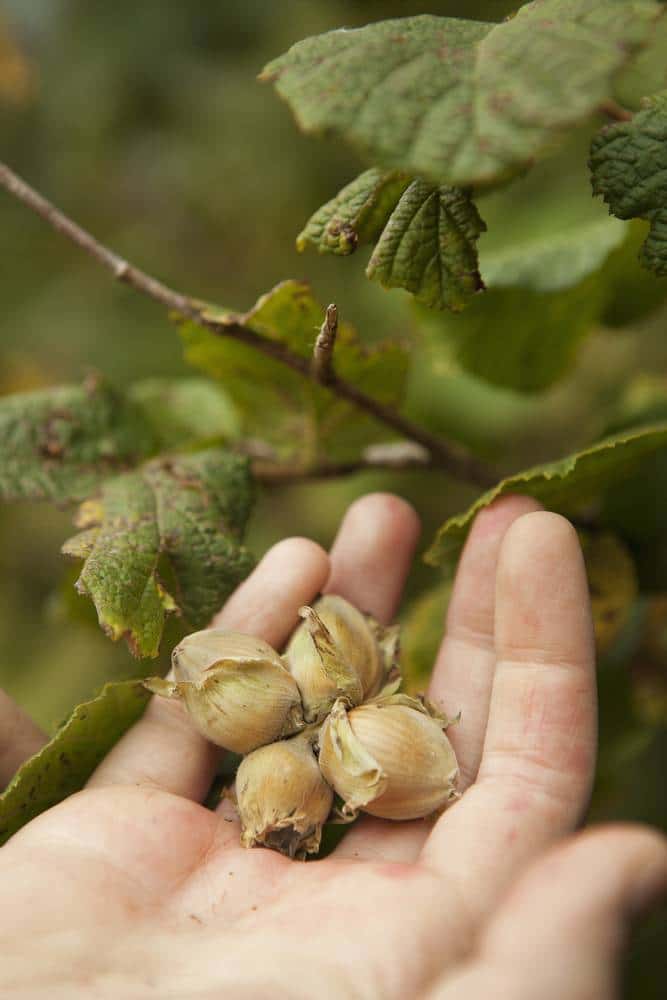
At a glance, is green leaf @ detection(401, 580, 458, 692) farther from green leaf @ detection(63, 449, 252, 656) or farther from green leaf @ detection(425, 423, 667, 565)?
green leaf @ detection(63, 449, 252, 656)

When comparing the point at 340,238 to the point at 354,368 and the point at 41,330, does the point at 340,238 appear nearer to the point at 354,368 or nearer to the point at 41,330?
the point at 354,368

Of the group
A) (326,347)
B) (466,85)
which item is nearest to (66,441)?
(326,347)

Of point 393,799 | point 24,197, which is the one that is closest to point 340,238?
point 24,197

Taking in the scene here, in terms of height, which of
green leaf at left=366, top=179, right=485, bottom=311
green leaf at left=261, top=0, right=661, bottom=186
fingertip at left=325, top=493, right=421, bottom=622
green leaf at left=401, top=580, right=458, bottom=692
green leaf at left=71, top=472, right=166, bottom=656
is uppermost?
green leaf at left=261, top=0, right=661, bottom=186

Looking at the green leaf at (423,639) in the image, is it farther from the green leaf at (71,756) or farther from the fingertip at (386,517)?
the green leaf at (71,756)

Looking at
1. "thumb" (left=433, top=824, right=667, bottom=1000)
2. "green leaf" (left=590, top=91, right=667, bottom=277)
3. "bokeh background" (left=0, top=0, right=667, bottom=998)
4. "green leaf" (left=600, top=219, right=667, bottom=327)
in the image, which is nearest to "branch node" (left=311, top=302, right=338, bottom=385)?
"green leaf" (left=590, top=91, right=667, bottom=277)
